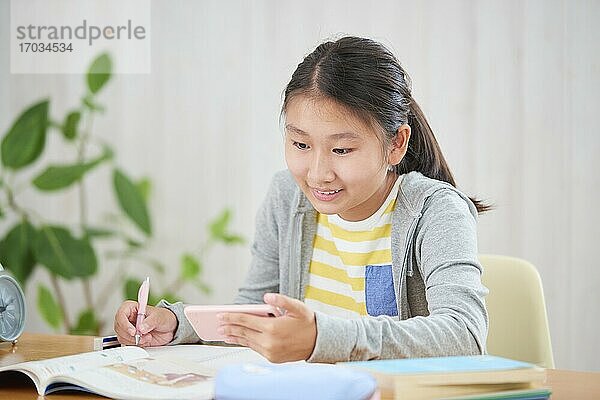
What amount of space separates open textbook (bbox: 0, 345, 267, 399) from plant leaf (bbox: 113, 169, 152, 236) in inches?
64.0

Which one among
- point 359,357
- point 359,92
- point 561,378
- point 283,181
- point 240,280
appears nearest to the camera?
point 359,357

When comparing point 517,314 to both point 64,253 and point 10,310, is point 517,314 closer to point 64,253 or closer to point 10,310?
point 10,310

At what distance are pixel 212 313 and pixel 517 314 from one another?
2.45 ft

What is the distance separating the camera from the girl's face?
4.90ft

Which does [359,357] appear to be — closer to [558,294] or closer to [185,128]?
[558,294]

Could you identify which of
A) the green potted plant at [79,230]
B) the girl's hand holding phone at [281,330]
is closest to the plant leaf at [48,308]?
the green potted plant at [79,230]

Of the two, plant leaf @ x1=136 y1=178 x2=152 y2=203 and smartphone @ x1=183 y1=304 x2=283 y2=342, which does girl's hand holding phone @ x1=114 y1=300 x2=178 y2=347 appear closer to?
smartphone @ x1=183 y1=304 x2=283 y2=342

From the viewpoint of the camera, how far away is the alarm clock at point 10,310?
165cm

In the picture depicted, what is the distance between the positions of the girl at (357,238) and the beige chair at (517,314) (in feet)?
0.56

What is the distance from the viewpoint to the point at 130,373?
126 cm

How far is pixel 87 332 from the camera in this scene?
3.04 metres

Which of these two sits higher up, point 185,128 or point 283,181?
point 185,128

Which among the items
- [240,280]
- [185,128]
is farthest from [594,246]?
[185,128]

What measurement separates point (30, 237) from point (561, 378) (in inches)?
85.6
